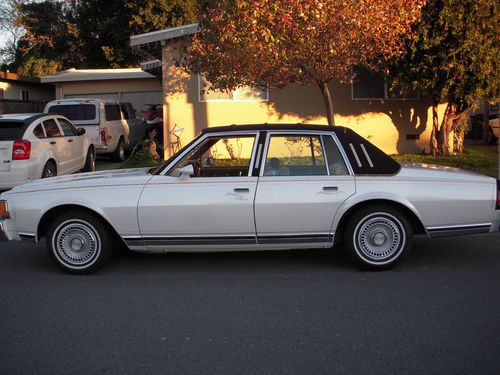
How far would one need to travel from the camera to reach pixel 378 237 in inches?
222

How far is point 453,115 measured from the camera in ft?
Answer: 44.5

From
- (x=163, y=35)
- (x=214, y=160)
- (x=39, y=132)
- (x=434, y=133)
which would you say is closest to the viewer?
(x=214, y=160)

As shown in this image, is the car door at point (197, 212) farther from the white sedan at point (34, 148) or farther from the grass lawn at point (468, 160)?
the grass lawn at point (468, 160)

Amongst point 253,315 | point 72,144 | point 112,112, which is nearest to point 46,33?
point 112,112

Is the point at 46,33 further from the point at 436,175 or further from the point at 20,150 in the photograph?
the point at 436,175

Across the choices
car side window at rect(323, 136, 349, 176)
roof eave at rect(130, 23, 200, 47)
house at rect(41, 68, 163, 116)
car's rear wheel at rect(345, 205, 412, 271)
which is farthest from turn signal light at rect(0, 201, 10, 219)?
house at rect(41, 68, 163, 116)

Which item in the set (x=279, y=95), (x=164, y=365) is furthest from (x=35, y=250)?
(x=279, y=95)

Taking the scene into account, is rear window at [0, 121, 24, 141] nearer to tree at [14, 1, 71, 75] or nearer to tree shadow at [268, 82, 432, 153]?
tree shadow at [268, 82, 432, 153]

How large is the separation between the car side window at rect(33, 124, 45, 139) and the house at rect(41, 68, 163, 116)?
417 inches

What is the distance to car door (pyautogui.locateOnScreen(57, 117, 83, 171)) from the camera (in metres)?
11.7

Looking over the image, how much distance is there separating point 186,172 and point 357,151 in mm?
1777

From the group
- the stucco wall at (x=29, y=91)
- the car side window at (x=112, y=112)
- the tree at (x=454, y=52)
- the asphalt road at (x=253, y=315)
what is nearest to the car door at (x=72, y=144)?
the car side window at (x=112, y=112)

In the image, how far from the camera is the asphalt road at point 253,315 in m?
3.69

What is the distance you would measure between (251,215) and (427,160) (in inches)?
344
